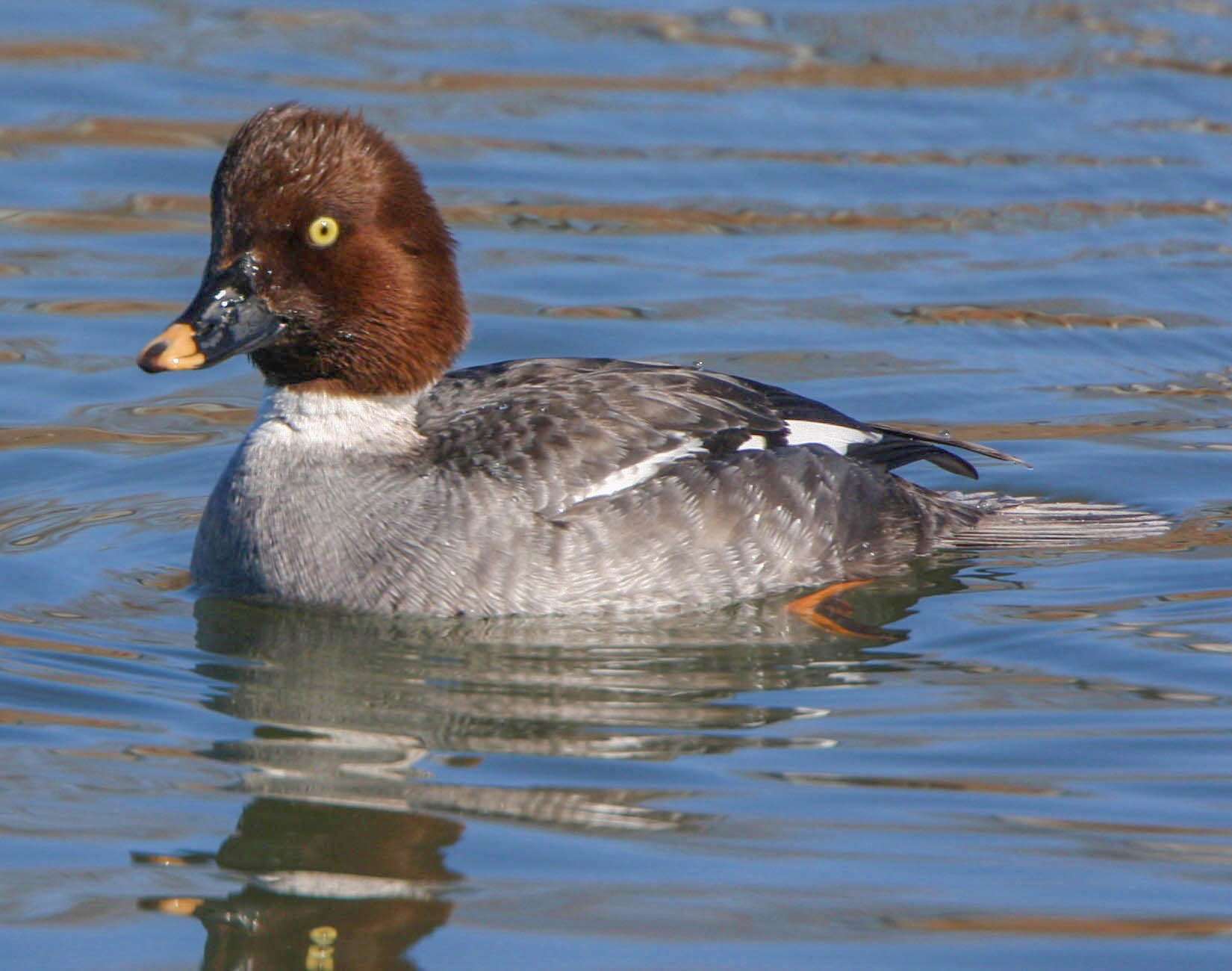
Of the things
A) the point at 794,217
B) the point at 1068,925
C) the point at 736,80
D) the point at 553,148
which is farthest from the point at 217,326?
the point at 736,80

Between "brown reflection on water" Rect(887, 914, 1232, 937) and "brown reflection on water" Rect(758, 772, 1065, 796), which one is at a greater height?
"brown reflection on water" Rect(758, 772, 1065, 796)

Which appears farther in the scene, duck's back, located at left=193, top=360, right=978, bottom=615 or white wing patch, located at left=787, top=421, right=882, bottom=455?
white wing patch, located at left=787, top=421, right=882, bottom=455

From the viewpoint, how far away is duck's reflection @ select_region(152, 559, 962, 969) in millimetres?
5898

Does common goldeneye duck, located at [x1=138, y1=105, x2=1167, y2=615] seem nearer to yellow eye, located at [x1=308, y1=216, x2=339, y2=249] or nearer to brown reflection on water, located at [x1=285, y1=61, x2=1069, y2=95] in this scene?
yellow eye, located at [x1=308, y1=216, x2=339, y2=249]

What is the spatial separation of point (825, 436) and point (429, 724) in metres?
2.56

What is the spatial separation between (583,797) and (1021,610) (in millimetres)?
2679

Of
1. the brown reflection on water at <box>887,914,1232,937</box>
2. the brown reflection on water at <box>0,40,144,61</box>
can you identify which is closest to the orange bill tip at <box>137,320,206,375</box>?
the brown reflection on water at <box>887,914,1232,937</box>

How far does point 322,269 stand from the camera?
8.12 m

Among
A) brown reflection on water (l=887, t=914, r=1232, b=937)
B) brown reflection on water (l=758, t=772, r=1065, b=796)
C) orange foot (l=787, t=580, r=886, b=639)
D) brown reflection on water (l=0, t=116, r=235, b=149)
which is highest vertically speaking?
brown reflection on water (l=0, t=116, r=235, b=149)

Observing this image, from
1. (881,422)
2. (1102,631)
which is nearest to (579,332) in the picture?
(881,422)

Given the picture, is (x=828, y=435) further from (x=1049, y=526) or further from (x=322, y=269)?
(x=322, y=269)

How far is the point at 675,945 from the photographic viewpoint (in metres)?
5.68

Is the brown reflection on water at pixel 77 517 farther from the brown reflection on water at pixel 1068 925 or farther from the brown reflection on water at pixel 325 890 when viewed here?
the brown reflection on water at pixel 1068 925

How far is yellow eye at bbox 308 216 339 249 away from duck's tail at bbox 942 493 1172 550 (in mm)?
3019
